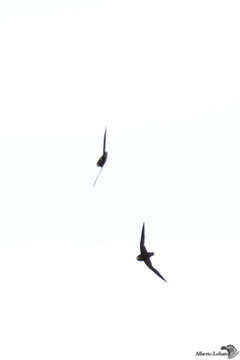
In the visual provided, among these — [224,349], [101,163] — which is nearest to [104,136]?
[101,163]

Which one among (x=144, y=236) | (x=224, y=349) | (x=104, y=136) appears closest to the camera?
(x=104, y=136)

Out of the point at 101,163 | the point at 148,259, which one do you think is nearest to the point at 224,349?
the point at 148,259

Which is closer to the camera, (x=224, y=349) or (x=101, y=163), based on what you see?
(x=101, y=163)

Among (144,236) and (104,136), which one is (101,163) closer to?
(104,136)

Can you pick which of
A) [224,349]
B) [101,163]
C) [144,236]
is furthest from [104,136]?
[224,349]

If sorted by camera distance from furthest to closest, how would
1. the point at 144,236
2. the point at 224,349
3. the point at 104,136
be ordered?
1. the point at 224,349
2. the point at 144,236
3. the point at 104,136

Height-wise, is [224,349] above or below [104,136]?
above

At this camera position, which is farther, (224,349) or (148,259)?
(224,349)

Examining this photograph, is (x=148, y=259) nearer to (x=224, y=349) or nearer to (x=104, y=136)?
(x=104, y=136)

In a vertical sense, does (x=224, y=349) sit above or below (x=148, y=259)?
above
